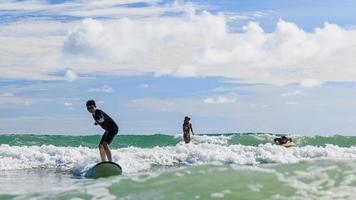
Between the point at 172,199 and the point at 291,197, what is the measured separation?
1.89m

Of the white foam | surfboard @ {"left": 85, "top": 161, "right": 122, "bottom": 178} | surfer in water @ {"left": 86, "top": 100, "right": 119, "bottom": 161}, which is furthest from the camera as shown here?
the white foam

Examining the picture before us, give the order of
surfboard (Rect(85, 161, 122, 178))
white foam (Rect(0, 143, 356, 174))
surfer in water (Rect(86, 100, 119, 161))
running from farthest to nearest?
white foam (Rect(0, 143, 356, 174))
surfer in water (Rect(86, 100, 119, 161))
surfboard (Rect(85, 161, 122, 178))

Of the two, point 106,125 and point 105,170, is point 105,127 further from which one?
point 105,170

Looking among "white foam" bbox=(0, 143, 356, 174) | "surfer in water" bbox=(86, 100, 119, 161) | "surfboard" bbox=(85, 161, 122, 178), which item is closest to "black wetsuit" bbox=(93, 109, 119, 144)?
"surfer in water" bbox=(86, 100, 119, 161)

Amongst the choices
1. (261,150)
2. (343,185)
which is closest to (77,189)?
(343,185)

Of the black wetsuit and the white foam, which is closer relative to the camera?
the black wetsuit

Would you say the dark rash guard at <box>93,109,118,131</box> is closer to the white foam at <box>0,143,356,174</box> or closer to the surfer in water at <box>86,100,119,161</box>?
the surfer in water at <box>86,100,119,161</box>

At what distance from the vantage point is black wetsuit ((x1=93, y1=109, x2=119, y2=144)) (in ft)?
58.5

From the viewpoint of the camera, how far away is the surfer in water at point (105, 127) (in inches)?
699

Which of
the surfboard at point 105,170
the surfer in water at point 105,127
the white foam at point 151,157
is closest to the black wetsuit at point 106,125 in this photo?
the surfer in water at point 105,127

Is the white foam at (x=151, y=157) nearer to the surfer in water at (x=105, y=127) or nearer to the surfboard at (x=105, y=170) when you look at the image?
the surfer in water at (x=105, y=127)

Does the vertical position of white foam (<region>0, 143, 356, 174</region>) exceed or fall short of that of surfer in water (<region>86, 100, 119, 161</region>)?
it exceeds it

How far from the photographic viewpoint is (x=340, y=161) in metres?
12.2

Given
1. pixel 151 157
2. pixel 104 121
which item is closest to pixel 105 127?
pixel 104 121
